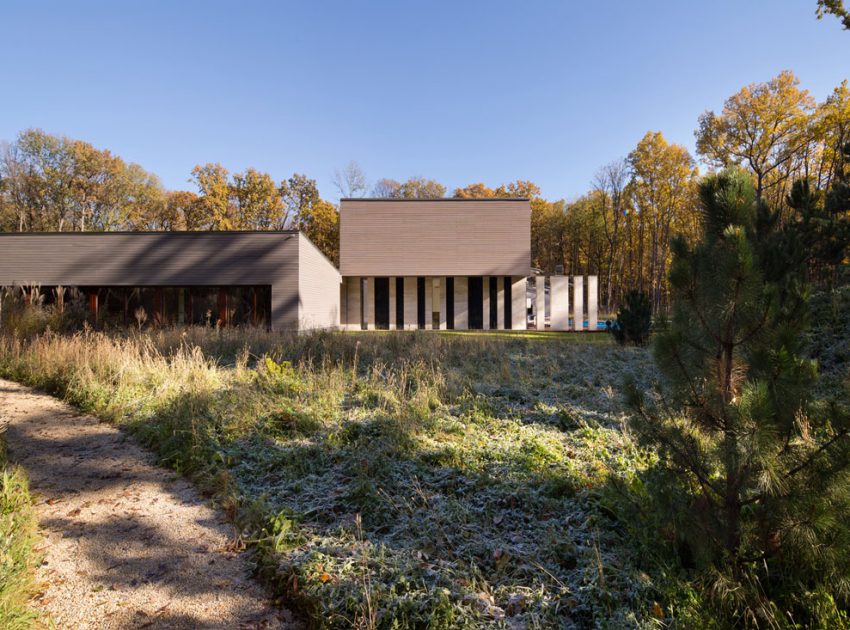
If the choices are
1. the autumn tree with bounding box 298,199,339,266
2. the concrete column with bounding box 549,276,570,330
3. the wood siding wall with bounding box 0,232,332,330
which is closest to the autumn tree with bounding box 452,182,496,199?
the autumn tree with bounding box 298,199,339,266

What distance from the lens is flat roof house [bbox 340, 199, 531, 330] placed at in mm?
25266

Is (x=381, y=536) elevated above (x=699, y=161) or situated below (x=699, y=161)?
below

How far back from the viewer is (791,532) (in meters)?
2.28

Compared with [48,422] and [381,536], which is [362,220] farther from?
[381,536]

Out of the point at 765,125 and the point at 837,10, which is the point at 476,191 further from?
the point at 837,10

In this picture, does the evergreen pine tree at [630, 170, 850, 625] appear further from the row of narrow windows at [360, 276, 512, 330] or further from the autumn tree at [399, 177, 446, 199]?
the autumn tree at [399, 177, 446, 199]

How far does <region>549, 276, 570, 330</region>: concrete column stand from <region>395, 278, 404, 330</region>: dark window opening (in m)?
8.44

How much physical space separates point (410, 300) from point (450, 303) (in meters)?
2.24

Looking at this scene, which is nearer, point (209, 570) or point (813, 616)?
point (813, 616)

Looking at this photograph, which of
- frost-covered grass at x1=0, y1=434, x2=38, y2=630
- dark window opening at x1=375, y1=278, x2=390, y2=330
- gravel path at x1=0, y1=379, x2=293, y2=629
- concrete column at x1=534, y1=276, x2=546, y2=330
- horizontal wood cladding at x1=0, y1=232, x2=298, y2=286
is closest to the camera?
frost-covered grass at x1=0, y1=434, x2=38, y2=630

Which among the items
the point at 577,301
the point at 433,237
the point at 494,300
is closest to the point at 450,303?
the point at 494,300

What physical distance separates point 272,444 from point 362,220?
22.1 m

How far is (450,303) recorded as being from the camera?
25938mm

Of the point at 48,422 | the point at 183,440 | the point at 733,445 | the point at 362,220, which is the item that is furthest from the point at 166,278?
the point at 733,445
